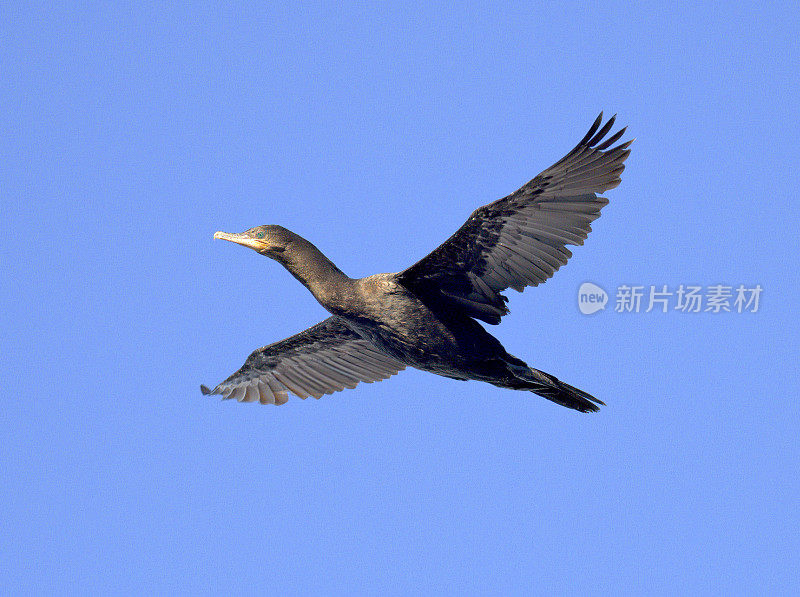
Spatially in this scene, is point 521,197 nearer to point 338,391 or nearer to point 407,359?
point 407,359

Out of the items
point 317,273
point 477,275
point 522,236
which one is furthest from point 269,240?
point 522,236

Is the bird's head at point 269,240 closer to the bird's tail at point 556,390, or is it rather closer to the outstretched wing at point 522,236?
the outstretched wing at point 522,236

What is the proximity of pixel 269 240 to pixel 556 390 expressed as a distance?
3.28 meters

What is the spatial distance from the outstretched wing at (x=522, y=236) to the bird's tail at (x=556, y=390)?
0.66 meters

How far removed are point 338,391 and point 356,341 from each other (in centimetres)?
73

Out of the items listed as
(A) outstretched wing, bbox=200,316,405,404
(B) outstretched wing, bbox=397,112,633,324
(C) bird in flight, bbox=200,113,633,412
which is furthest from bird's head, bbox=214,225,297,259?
(A) outstretched wing, bbox=200,316,405,404

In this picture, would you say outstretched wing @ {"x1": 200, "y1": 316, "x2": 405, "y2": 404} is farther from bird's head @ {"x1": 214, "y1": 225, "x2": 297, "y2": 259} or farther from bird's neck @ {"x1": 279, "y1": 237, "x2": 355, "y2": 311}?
bird's head @ {"x1": 214, "y1": 225, "x2": 297, "y2": 259}

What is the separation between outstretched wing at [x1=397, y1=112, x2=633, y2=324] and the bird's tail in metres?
0.66

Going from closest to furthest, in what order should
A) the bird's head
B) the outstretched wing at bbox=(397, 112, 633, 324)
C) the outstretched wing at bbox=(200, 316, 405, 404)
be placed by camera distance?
the outstretched wing at bbox=(397, 112, 633, 324) < the bird's head < the outstretched wing at bbox=(200, 316, 405, 404)

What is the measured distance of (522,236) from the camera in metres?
9.65

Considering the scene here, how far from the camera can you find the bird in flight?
9.37 metres

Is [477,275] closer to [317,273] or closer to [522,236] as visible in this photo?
[522,236]

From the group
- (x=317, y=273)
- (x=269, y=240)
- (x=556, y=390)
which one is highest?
(x=269, y=240)

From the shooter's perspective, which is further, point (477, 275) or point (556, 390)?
point (556, 390)
